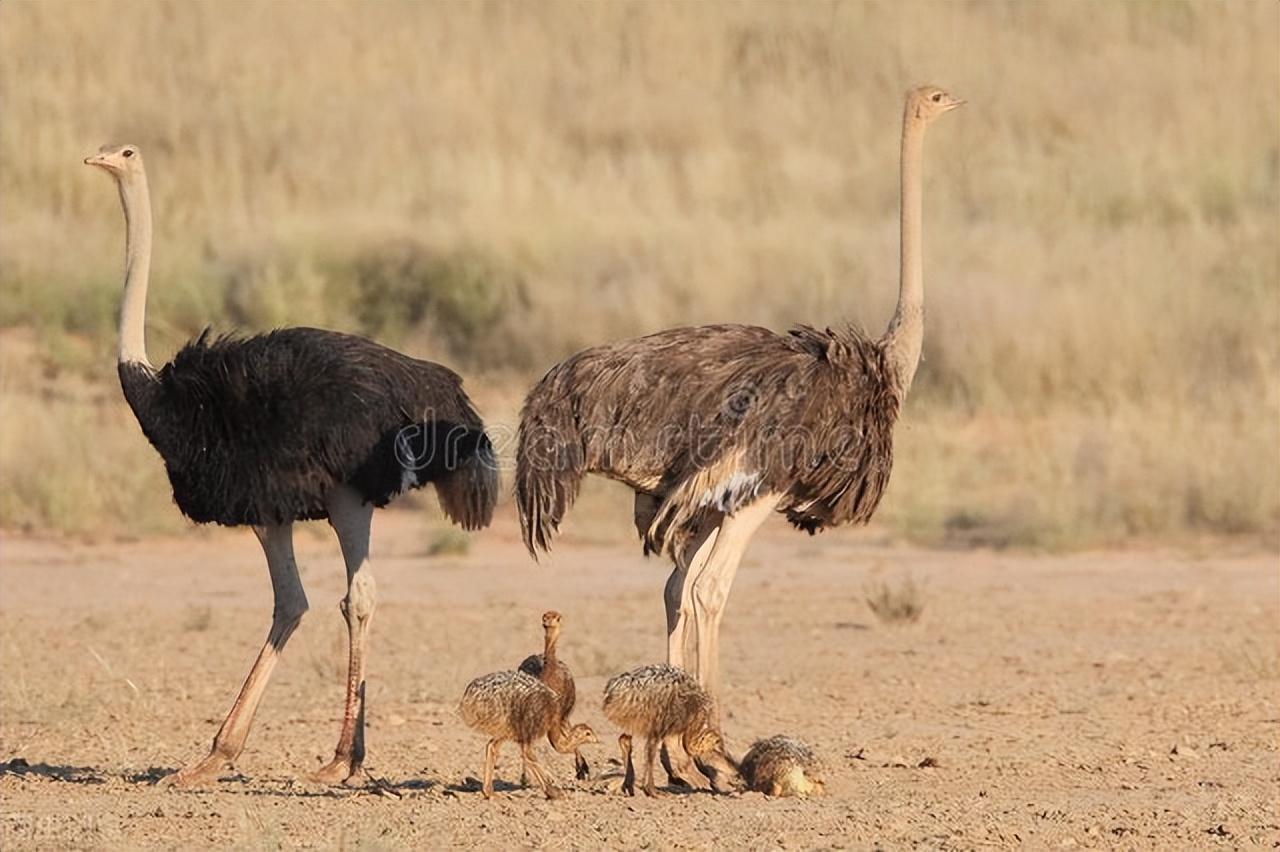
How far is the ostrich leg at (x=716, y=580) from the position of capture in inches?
330

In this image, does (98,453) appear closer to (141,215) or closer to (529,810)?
(141,215)

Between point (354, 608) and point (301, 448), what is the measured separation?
549mm

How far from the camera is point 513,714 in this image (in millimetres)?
7863

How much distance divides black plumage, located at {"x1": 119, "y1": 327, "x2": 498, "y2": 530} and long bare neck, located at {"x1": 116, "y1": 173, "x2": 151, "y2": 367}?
0.29ft

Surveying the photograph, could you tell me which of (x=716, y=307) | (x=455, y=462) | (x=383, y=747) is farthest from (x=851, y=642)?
(x=716, y=307)

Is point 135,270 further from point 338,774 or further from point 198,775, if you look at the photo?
point 338,774

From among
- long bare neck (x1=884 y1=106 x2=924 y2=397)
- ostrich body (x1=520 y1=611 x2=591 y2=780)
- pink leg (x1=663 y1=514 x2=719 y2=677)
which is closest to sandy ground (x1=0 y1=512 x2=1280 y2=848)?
ostrich body (x1=520 y1=611 x2=591 y2=780)

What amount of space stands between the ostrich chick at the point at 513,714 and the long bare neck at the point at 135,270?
1688mm

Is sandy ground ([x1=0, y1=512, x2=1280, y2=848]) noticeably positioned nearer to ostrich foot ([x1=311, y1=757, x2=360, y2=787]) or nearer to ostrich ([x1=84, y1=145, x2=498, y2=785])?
ostrich foot ([x1=311, y1=757, x2=360, y2=787])

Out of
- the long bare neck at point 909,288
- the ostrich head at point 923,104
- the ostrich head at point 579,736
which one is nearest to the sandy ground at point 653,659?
the ostrich head at point 579,736

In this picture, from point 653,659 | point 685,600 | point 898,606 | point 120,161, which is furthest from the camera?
point 898,606

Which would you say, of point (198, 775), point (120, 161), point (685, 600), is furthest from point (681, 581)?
point (120, 161)

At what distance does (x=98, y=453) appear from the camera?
51.9 ft

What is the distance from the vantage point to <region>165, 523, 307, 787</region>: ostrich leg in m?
8.55
